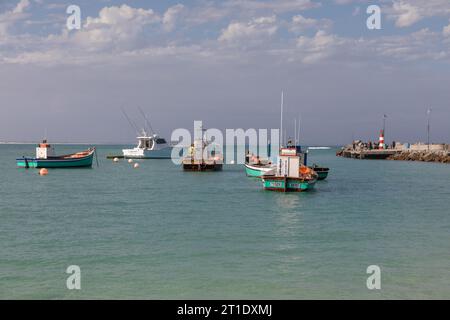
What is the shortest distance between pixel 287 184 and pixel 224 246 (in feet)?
63.3

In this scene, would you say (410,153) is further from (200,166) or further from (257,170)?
(257,170)

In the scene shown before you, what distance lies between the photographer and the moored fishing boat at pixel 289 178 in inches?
1505

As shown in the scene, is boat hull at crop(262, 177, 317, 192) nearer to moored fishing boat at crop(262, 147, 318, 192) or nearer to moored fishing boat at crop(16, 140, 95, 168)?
moored fishing boat at crop(262, 147, 318, 192)

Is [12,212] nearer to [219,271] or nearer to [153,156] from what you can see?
[219,271]

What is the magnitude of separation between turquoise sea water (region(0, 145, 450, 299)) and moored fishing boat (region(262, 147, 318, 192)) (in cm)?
159

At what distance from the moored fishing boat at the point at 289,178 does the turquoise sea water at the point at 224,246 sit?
1594mm

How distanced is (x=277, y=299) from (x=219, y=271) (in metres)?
2.91

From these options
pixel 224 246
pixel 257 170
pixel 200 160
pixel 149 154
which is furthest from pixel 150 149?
pixel 224 246

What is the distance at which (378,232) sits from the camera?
2306cm

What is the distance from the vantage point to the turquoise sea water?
1438 cm

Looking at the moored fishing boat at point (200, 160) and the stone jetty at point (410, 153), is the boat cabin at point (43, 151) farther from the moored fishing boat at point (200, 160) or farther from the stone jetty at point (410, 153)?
the stone jetty at point (410, 153)

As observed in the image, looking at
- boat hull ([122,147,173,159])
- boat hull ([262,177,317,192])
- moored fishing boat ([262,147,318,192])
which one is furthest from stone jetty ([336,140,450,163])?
boat hull ([262,177,317,192])

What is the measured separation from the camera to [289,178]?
38031mm

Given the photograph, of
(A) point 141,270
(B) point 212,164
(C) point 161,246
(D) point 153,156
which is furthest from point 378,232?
(D) point 153,156
